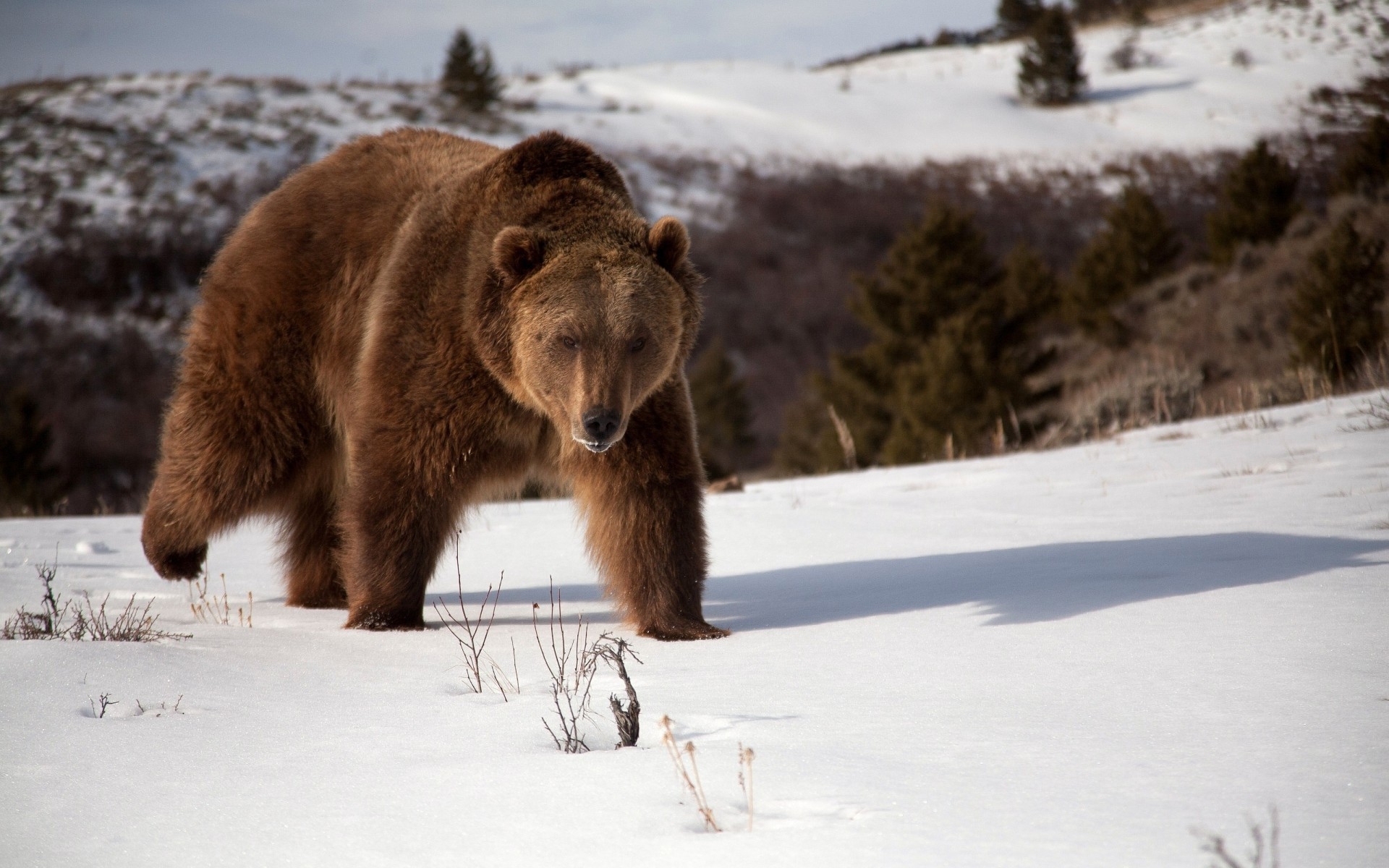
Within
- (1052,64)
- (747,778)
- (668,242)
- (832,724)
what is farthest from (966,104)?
(747,778)

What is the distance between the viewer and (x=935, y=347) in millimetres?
21938

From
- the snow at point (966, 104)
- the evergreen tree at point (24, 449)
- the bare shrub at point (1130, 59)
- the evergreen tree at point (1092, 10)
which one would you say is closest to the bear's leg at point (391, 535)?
the evergreen tree at point (24, 449)

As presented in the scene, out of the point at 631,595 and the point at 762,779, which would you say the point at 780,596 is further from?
the point at 762,779

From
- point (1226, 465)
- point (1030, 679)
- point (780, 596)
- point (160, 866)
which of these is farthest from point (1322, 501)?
point (160, 866)

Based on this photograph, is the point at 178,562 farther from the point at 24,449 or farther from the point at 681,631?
the point at 24,449

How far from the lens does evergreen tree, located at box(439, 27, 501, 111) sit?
50688 millimetres

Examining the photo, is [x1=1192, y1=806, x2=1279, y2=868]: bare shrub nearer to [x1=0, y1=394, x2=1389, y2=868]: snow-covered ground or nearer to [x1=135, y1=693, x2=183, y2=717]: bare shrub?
[x1=0, y1=394, x2=1389, y2=868]: snow-covered ground

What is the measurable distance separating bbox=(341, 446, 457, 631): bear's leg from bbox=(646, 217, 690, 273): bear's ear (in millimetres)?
1261

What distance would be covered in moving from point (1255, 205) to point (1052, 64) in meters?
31.9

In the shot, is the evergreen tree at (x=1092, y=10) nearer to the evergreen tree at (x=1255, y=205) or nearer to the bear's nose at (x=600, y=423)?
the evergreen tree at (x=1255, y=205)

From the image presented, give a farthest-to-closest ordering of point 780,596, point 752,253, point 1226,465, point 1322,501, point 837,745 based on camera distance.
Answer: point 752,253 < point 1226,465 < point 1322,501 < point 780,596 < point 837,745

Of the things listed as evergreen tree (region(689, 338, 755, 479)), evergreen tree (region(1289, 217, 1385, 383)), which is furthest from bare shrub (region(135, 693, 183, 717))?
evergreen tree (region(689, 338, 755, 479))

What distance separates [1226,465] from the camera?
6789 millimetres

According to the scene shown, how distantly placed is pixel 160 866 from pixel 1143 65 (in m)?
71.9
